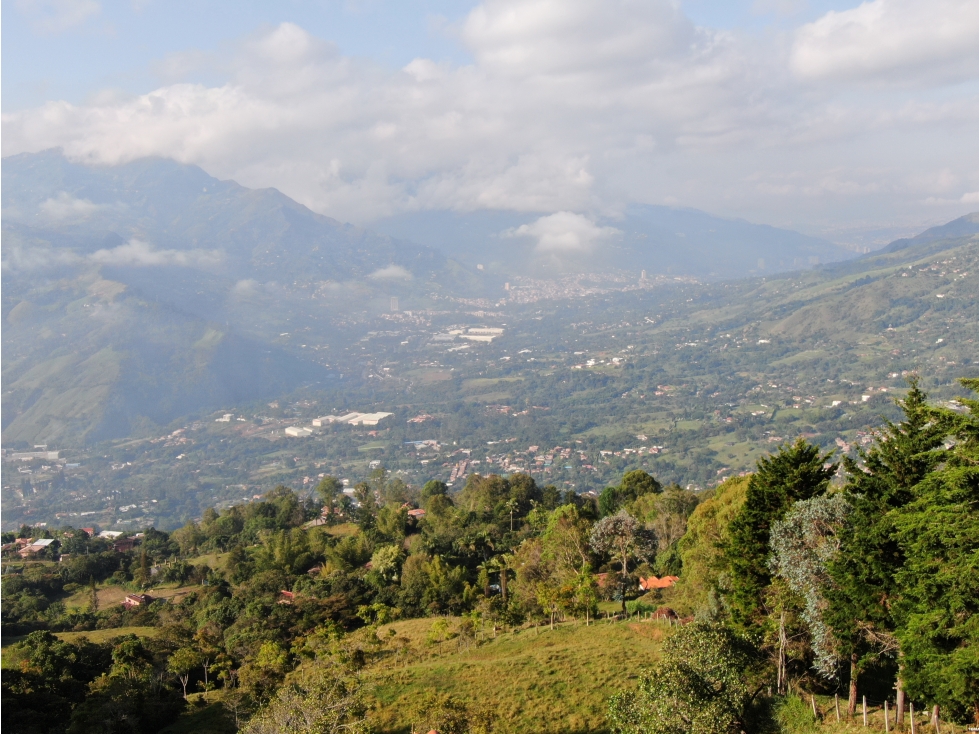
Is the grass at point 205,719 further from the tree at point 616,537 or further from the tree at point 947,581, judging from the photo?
the tree at point 947,581

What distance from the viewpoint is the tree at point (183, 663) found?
1064 inches

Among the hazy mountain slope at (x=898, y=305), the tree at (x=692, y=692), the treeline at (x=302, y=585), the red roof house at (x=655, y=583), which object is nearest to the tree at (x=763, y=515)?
the tree at (x=692, y=692)

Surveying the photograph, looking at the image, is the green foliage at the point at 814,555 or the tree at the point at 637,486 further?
the tree at the point at 637,486

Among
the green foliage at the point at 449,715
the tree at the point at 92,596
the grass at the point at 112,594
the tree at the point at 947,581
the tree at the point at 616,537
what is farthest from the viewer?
the grass at the point at 112,594

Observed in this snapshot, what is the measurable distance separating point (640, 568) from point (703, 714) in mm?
22529

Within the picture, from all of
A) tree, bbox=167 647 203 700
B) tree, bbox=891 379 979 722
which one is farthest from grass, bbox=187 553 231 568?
tree, bbox=891 379 979 722

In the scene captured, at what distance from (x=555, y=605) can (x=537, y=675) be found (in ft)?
20.4

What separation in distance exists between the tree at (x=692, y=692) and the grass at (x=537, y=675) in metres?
4.63

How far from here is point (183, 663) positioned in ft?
89.3

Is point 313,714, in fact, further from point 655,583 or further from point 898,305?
point 898,305

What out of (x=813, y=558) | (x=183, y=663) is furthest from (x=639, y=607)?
(x=183, y=663)

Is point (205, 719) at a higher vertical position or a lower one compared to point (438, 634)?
lower

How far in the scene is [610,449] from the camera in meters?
115

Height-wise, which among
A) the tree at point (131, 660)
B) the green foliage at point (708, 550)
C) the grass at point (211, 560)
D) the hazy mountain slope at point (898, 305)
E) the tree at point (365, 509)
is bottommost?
the grass at point (211, 560)
